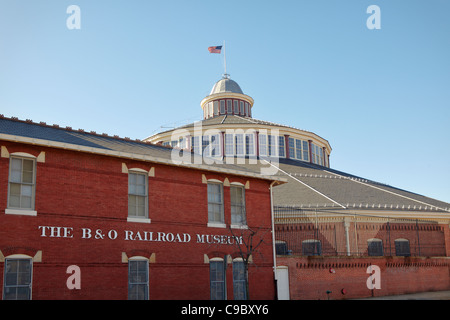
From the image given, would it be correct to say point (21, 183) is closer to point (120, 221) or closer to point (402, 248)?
point (120, 221)

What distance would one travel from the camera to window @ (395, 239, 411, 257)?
32531 millimetres

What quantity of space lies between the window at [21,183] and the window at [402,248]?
899 inches

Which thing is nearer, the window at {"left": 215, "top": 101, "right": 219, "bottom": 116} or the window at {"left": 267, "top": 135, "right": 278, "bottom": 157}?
the window at {"left": 267, "top": 135, "right": 278, "bottom": 157}

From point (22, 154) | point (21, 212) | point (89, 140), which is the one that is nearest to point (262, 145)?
point (89, 140)

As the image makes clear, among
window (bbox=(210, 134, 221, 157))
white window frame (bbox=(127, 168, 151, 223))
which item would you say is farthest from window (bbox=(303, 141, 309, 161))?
white window frame (bbox=(127, 168, 151, 223))

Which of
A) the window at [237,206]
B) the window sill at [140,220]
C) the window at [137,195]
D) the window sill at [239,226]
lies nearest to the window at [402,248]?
the window sill at [239,226]

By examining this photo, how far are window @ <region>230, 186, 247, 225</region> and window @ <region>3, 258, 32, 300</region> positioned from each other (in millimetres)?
9726

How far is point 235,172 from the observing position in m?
23.9

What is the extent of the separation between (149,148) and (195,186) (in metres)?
3.01

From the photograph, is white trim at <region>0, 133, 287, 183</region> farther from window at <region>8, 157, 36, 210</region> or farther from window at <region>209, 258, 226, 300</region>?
window at <region>209, 258, 226, 300</region>

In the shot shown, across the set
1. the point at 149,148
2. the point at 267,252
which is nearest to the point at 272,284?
the point at 267,252

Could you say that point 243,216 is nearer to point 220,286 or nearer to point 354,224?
point 220,286
